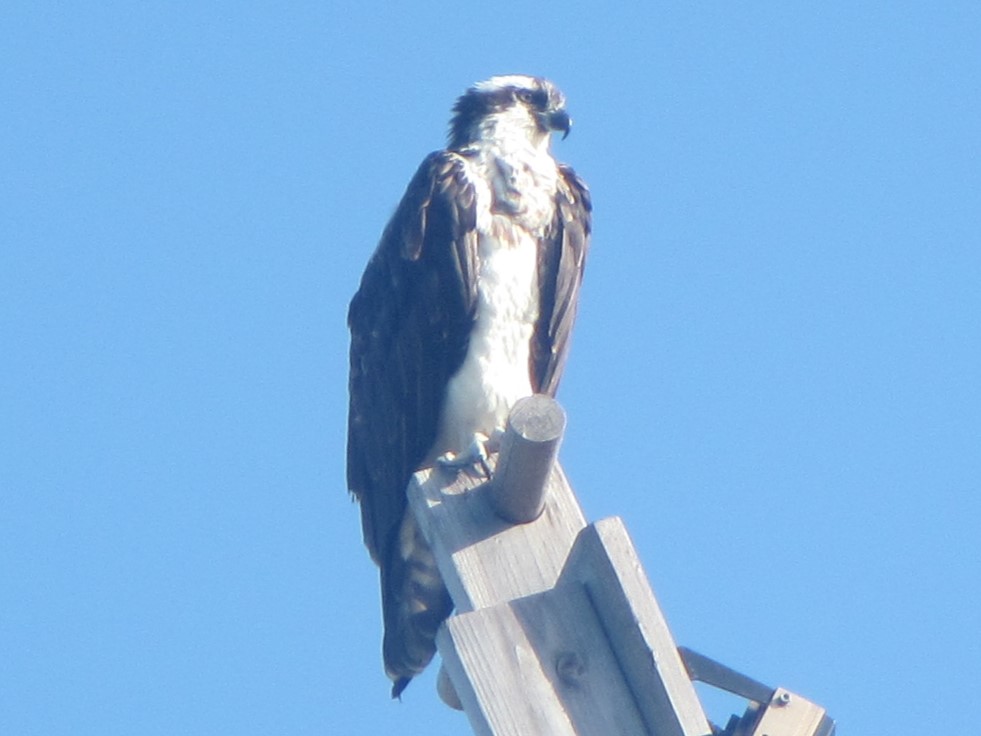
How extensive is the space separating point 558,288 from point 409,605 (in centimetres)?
Result: 134

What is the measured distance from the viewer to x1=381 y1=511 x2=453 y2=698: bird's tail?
3.94m

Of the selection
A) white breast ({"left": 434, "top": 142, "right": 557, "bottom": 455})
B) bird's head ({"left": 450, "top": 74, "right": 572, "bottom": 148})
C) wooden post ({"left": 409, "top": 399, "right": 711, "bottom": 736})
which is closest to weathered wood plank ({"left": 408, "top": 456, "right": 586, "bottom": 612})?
wooden post ({"left": 409, "top": 399, "right": 711, "bottom": 736})

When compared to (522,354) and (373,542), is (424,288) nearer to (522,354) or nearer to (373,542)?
(522,354)

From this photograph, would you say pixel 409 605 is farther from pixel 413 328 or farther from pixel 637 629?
pixel 637 629

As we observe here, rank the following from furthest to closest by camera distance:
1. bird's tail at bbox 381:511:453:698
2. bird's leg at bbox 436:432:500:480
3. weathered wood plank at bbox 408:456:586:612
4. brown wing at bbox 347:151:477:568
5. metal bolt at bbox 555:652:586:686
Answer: brown wing at bbox 347:151:477:568 < bird's tail at bbox 381:511:453:698 < bird's leg at bbox 436:432:500:480 < weathered wood plank at bbox 408:456:586:612 < metal bolt at bbox 555:652:586:686

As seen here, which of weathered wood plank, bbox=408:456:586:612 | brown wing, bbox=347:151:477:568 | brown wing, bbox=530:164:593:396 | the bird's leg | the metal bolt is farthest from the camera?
brown wing, bbox=530:164:593:396

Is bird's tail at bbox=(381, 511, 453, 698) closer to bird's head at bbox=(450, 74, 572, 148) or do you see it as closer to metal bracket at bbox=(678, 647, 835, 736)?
metal bracket at bbox=(678, 647, 835, 736)

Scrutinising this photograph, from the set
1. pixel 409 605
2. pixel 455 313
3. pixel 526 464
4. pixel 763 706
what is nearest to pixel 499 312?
pixel 455 313

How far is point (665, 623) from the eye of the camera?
103 inches

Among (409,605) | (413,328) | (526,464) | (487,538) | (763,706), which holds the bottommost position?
(763,706)

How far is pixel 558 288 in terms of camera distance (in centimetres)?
517

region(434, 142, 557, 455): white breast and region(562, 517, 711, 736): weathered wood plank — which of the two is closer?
region(562, 517, 711, 736): weathered wood plank

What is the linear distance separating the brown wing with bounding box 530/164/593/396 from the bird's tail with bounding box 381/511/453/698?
0.89m

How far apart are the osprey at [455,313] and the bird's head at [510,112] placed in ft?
1.59
